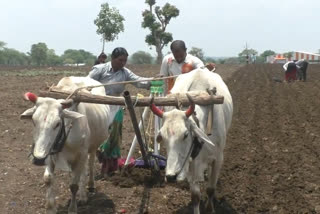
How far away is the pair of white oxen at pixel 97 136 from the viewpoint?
4273 mm

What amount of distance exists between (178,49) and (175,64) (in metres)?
0.34

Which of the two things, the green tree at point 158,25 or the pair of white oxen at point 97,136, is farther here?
the green tree at point 158,25

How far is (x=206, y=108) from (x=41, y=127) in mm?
1718

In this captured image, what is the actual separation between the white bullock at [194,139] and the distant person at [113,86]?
1003 millimetres

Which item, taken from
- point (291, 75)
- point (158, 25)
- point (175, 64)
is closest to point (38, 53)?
point (158, 25)

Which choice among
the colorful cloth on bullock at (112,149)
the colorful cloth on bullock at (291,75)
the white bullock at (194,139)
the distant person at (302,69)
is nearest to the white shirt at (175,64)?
the white bullock at (194,139)

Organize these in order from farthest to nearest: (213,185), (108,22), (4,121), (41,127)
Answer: (108,22), (4,121), (213,185), (41,127)

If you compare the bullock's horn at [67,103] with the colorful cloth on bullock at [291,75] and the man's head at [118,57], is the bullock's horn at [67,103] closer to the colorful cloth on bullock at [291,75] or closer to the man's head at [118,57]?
the man's head at [118,57]

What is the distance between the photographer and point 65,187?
6371mm

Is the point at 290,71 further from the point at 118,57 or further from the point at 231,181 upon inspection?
the point at 118,57

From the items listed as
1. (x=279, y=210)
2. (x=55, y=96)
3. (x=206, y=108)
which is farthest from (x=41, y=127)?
(x=279, y=210)

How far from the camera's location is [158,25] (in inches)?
2116

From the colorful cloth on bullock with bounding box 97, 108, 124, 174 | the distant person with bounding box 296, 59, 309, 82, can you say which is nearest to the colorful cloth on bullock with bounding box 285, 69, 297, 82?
the distant person with bounding box 296, 59, 309, 82

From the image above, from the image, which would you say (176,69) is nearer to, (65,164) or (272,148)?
(65,164)
